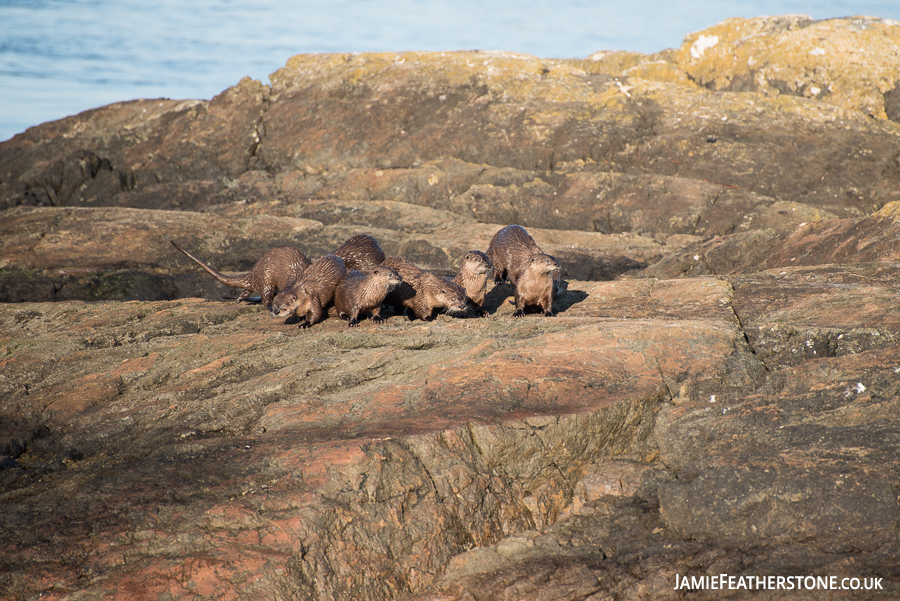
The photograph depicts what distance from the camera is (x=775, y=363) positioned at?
442cm

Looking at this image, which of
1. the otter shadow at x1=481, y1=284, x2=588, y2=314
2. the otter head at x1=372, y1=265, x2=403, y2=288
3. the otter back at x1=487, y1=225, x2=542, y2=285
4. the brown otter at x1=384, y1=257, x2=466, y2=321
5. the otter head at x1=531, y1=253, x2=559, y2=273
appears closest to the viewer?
the otter head at x1=531, y1=253, x2=559, y2=273

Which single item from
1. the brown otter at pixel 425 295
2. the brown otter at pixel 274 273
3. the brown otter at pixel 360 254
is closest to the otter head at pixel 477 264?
the brown otter at pixel 425 295

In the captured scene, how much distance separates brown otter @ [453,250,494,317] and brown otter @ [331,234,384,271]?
1.12 meters

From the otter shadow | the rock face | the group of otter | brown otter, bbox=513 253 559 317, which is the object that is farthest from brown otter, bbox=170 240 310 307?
brown otter, bbox=513 253 559 317

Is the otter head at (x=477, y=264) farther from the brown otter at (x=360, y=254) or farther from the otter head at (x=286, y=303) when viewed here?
the otter head at (x=286, y=303)

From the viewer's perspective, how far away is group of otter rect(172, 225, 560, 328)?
6008 millimetres

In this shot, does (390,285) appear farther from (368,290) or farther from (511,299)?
(511,299)

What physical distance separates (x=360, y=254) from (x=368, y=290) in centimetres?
129

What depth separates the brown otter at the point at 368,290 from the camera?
5.99 m

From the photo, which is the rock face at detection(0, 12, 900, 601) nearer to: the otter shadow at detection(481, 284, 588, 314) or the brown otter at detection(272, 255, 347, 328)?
the otter shadow at detection(481, 284, 588, 314)

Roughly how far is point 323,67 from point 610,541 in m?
13.9

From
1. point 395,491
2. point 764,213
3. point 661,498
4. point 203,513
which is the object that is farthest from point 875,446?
point 764,213

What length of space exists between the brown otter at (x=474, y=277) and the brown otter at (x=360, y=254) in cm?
112

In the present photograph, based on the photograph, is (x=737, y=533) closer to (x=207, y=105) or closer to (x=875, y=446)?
(x=875, y=446)
